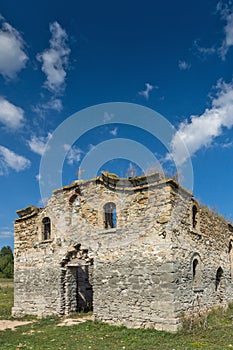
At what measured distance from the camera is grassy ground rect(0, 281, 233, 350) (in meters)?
9.45

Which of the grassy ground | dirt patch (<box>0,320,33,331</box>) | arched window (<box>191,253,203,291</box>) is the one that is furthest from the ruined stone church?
dirt patch (<box>0,320,33,331</box>)

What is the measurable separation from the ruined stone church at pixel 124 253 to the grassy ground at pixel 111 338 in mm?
628

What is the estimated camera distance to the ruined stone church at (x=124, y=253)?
11.7m

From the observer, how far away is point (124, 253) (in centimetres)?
1255

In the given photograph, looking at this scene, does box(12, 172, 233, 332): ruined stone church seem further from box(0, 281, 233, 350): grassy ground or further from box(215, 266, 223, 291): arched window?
box(0, 281, 233, 350): grassy ground

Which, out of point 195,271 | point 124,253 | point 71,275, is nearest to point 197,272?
point 195,271

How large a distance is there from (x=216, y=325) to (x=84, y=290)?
7.47m

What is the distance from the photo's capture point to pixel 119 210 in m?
13.1

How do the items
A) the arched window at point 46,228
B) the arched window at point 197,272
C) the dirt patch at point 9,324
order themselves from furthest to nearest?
1. the arched window at point 46,228
2. the arched window at point 197,272
3. the dirt patch at point 9,324

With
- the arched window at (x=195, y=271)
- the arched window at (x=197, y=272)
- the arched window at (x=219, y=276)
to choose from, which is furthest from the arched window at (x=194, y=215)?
the arched window at (x=219, y=276)

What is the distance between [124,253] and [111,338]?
3041mm

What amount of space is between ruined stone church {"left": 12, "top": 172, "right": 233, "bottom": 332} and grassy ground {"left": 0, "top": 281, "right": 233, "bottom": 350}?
24.7 inches

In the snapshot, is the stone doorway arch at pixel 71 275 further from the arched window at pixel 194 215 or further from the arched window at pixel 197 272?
the arched window at pixel 194 215

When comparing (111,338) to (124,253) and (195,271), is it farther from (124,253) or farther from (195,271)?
(195,271)
